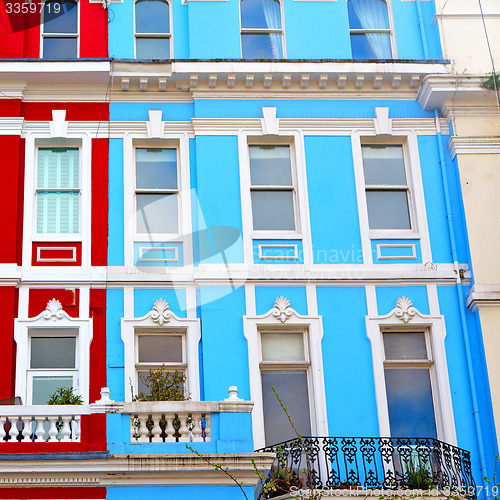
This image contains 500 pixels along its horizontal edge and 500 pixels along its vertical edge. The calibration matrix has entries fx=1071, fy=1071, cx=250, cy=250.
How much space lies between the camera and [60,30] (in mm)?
20672

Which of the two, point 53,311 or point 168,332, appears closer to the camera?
point 53,311

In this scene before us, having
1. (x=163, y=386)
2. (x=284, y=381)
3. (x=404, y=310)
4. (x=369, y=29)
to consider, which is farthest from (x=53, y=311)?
(x=369, y=29)

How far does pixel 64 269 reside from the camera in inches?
725

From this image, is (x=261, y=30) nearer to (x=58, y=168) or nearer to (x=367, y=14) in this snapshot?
(x=367, y=14)

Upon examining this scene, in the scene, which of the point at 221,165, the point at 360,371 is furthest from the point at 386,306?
the point at 221,165

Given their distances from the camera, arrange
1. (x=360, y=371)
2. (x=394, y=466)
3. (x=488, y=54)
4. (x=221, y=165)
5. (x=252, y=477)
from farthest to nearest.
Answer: (x=488, y=54) → (x=221, y=165) → (x=360, y=371) → (x=394, y=466) → (x=252, y=477)

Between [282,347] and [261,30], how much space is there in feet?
21.1

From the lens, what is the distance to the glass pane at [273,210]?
19203mm

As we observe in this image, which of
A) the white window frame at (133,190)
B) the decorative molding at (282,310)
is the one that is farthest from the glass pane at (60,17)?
the decorative molding at (282,310)

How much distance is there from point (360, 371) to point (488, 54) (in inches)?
274

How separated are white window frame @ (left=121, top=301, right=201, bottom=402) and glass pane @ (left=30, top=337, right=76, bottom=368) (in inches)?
37.5

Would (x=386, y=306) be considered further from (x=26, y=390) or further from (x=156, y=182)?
(x=26, y=390)

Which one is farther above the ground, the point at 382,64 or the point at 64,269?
the point at 382,64

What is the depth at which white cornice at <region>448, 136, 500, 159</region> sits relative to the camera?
19656 millimetres
